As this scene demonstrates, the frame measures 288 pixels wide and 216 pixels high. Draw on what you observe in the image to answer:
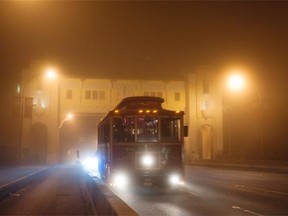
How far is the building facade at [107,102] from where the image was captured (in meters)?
70.1

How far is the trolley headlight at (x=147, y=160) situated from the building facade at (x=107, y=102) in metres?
49.7

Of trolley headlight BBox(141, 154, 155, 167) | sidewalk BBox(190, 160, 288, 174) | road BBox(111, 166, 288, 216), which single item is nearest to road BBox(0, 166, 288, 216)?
road BBox(111, 166, 288, 216)

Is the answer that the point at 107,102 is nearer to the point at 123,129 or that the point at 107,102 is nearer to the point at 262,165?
the point at 262,165

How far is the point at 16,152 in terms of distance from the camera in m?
51.3

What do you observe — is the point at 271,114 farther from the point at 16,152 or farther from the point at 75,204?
the point at 75,204

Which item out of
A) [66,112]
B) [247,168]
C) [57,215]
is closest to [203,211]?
[57,215]

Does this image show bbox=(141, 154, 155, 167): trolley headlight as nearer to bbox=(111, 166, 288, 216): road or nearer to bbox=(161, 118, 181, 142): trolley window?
bbox=(161, 118, 181, 142): trolley window

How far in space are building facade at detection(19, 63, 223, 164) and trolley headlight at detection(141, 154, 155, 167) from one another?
49715 mm

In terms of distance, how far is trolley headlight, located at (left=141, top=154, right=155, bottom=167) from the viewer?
19737mm

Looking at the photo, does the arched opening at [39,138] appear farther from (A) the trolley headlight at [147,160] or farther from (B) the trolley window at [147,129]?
(A) the trolley headlight at [147,160]

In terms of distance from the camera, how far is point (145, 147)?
64.8ft

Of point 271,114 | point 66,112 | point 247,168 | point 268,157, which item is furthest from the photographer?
point 271,114

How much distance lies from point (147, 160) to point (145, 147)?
22.9 inches

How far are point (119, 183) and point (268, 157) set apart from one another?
32552mm
